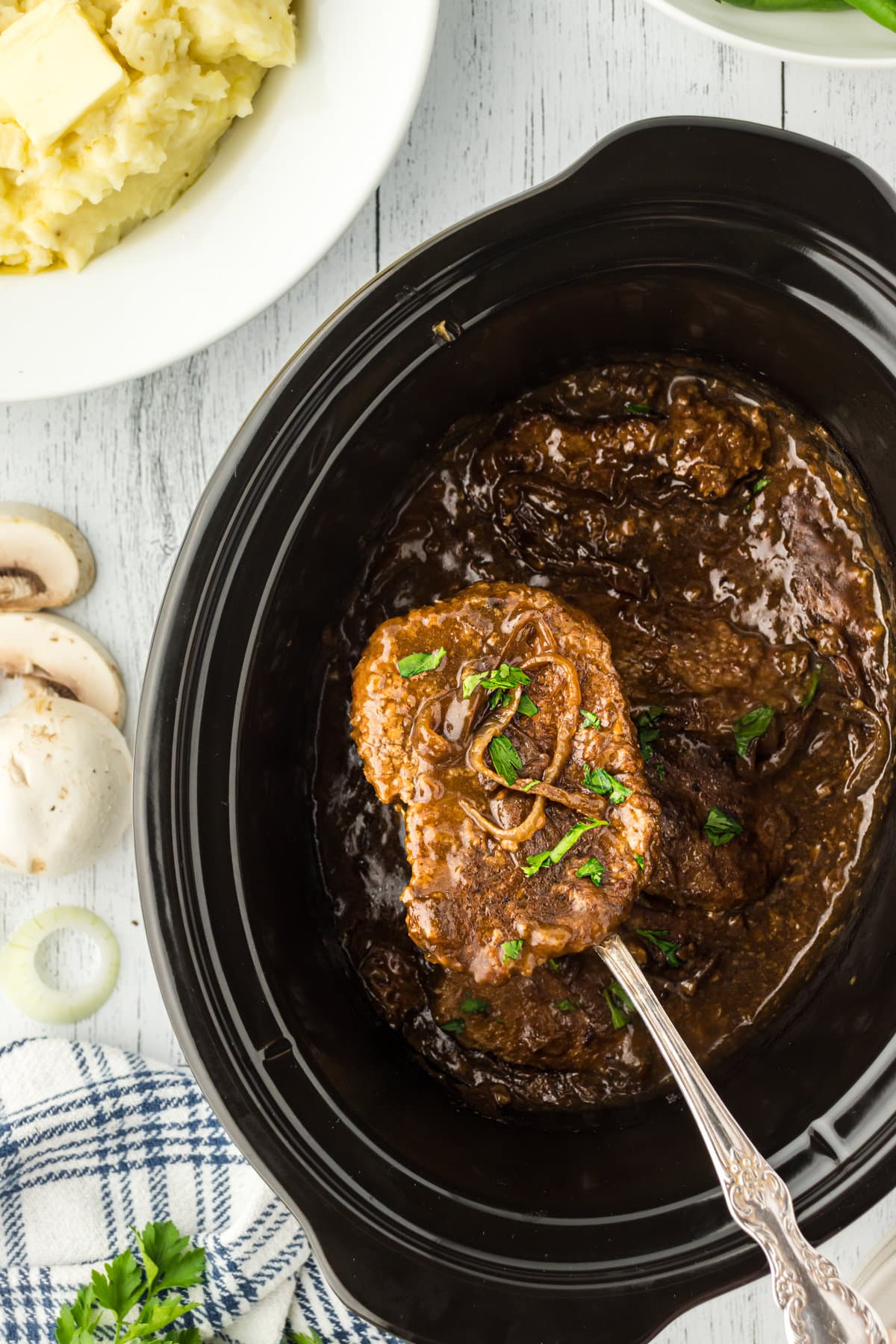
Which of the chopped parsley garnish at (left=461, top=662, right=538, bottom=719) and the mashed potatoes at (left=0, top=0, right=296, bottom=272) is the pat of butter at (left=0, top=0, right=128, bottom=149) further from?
the chopped parsley garnish at (left=461, top=662, right=538, bottom=719)

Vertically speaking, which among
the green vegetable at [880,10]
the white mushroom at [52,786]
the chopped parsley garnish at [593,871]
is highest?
the green vegetable at [880,10]

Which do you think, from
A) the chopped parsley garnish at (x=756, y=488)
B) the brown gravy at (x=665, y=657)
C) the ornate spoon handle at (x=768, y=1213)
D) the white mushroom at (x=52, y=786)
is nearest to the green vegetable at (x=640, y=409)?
the brown gravy at (x=665, y=657)

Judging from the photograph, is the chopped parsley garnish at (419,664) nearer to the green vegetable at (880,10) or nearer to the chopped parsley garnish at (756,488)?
the chopped parsley garnish at (756,488)

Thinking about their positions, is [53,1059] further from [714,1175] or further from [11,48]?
[11,48]

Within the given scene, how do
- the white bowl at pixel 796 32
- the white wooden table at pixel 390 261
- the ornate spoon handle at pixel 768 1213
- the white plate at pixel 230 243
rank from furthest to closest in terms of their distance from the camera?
the white wooden table at pixel 390 261 → the white plate at pixel 230 243 → the white bowl at pixel 796 32 → the ornate spoon handle at pixel 768 1213

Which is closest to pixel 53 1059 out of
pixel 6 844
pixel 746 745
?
pixel 6 844

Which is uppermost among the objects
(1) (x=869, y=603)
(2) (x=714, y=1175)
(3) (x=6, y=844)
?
(3) (x=6, y=844)

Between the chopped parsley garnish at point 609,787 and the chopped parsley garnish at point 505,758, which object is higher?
the chopped parsley garnish at point 505,758
